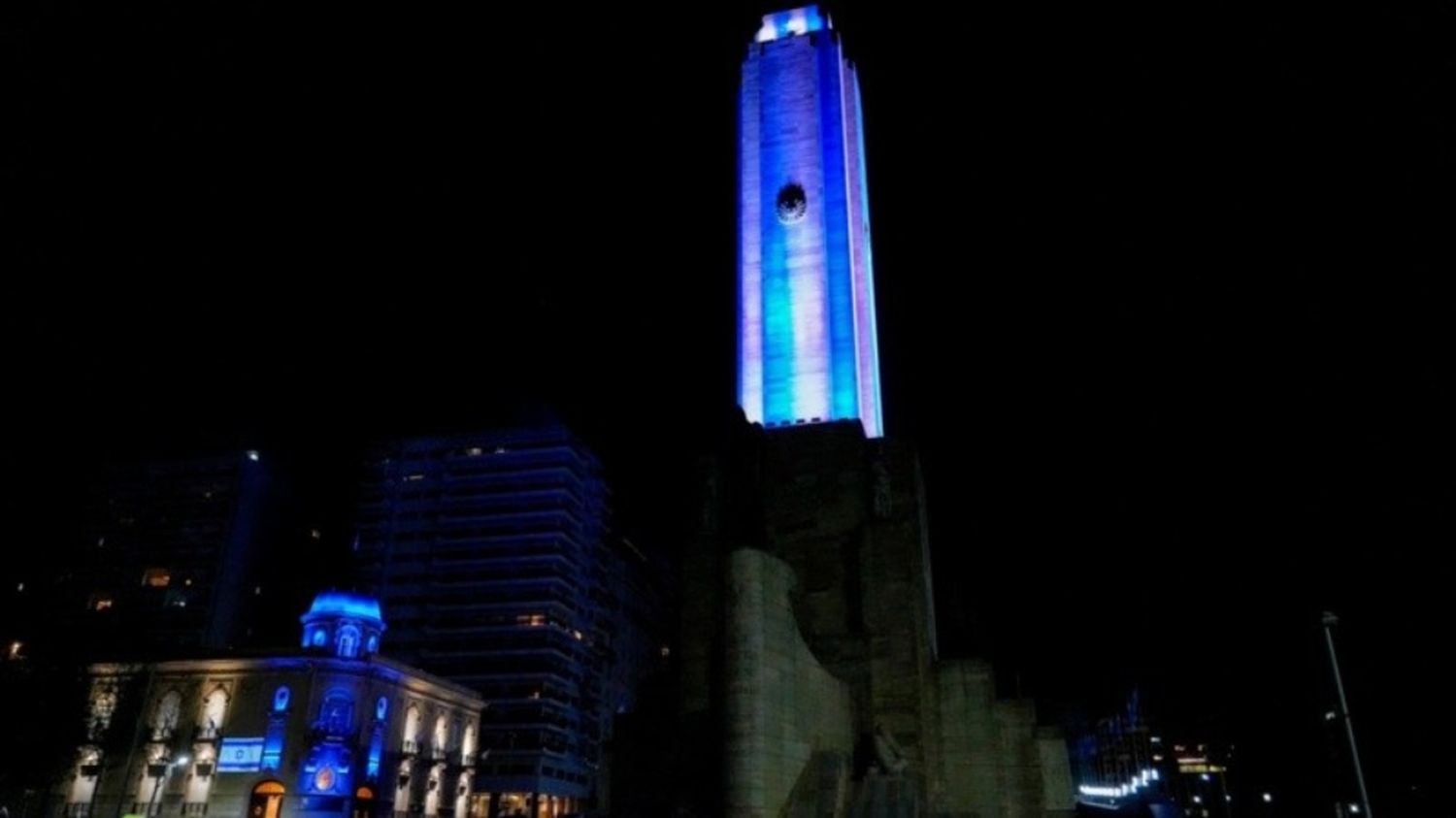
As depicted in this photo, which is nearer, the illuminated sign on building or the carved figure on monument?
the carved figure on monument

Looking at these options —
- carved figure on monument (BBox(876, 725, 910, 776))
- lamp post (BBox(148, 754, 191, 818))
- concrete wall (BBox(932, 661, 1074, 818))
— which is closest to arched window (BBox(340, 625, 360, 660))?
lamp post (BBox(148, 754, 191, 818))

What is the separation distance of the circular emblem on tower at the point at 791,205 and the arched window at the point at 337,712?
128 feet

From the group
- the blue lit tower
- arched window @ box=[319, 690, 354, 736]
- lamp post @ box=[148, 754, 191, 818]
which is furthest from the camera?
arched window @ box=[319, 690, 354, 736]

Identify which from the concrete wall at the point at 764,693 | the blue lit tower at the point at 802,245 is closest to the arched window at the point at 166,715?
the blue lit tower at the point at 802,245

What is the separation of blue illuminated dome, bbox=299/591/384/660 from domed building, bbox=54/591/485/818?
3.00ft

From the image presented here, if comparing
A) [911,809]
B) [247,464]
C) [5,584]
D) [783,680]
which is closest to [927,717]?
[911,809]

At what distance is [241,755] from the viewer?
52719mm

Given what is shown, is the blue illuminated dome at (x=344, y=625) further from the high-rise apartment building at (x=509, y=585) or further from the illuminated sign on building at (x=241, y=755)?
the high-rise apartment building at (x=509, y=585)

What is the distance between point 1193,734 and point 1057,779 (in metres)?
42.8

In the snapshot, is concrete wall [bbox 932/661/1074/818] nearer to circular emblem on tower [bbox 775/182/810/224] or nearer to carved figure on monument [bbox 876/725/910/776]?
carved figure on monument [bbox 876/725/910/776]

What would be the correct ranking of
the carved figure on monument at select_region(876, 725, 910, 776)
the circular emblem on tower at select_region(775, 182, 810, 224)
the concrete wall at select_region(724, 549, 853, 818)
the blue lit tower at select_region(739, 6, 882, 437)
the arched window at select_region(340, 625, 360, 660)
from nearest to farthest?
the concrete wall at select_region(724, 549, 853, 818)
the carved figure on monument at select_region(876, 725, 910, 776)
the blue lit tower at select_region(739, 6, 882, 437)
the circular emblem on tower at select_region(775, 182, 810, 224)
the arched window at select_region(340, 625, 360, 660)

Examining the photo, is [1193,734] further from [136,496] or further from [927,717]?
[136,496]

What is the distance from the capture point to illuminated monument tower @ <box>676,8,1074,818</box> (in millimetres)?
22078

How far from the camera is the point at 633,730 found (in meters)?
26.1
